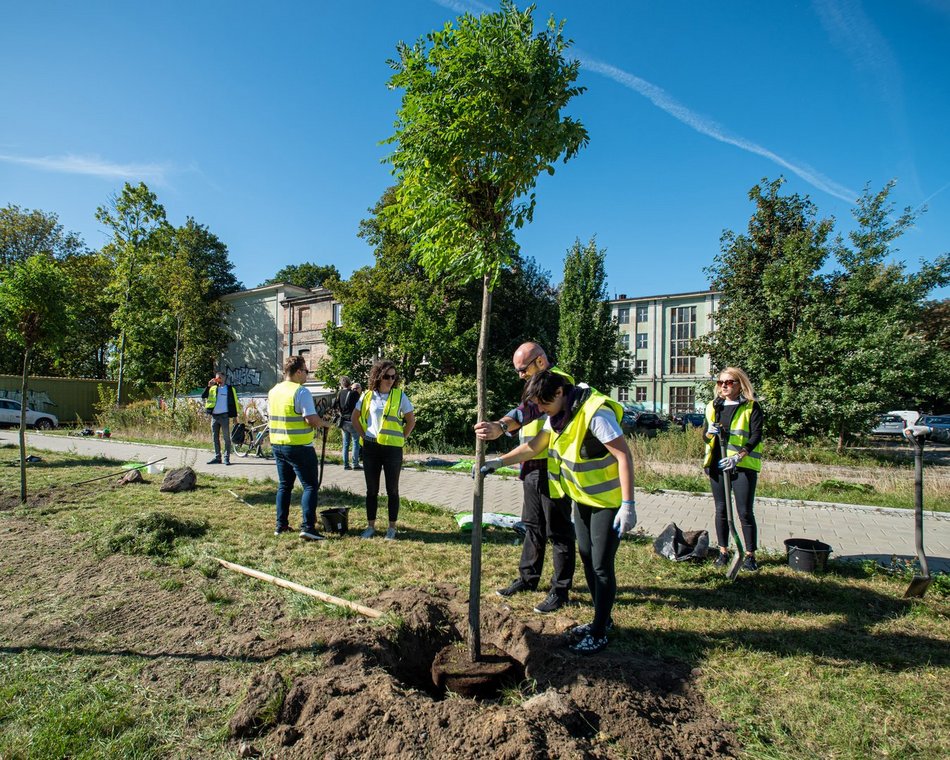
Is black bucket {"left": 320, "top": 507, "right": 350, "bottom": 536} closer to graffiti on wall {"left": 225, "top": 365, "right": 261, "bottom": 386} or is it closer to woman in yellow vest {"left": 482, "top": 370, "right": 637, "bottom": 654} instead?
woman in yellow vest {"left": 482, "top": 370, "right": 637, "bottom": 654}

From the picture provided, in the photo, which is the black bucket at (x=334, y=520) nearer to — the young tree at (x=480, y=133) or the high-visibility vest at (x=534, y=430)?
the high-visibility vest at (x=534, y=430)

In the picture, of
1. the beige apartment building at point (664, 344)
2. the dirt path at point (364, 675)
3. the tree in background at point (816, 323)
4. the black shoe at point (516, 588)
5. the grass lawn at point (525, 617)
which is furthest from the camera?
the beige apartment building at point (664, 344)

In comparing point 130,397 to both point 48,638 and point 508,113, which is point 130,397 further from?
point 508,113

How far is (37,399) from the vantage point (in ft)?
92.0

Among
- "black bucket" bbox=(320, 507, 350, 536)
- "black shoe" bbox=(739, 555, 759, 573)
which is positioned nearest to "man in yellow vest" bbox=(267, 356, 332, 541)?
"black bucket" bbox=(320, 507, 350, 536)

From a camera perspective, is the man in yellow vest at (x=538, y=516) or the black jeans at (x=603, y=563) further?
the man in yellow vest at (x=538, y=516)

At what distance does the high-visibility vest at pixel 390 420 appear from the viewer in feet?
19.4

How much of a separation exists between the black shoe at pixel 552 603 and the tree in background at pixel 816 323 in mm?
13422

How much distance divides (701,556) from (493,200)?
4032mm

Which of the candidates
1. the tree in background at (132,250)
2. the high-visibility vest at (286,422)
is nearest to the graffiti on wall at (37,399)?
the tree in background at (132,250)

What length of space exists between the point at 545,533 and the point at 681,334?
4892 centimetres

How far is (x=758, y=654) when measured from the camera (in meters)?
3.45

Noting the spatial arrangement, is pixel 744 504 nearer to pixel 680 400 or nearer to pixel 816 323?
pixel 816 323

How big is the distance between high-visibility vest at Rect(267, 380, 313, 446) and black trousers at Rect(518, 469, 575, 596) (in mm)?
2663
